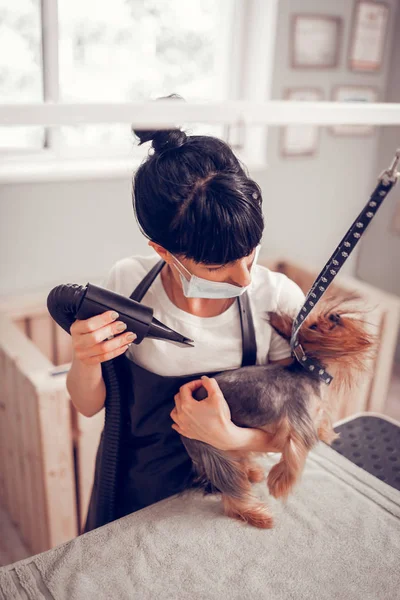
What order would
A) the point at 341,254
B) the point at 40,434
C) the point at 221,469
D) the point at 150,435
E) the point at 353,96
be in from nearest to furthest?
the point at 341,254, the point at 221,469, the point at 150,435, the point at 40,434, the point at 353,96

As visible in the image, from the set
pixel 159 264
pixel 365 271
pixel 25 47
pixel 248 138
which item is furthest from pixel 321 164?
pixel 159 264

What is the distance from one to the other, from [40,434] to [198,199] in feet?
3.34

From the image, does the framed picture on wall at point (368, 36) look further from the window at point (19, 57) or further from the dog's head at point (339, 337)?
the dog's head at point (339, 337)

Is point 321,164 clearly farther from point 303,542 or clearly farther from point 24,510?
point 303,542

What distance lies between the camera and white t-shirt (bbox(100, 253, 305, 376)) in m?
1.02

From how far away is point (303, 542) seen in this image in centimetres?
88

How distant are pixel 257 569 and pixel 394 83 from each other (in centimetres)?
267

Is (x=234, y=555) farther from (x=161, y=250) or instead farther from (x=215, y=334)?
(x=161, y=250)

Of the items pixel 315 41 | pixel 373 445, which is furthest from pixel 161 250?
pixel 315 41

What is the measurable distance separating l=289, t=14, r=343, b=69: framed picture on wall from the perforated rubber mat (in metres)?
1.80

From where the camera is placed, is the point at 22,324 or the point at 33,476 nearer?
the point at 33,476

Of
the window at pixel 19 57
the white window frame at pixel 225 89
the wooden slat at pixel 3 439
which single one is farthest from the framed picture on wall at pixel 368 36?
the wooden slat at pixel 3 439

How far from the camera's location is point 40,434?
5.19ft

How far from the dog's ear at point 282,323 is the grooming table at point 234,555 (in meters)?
0.27
